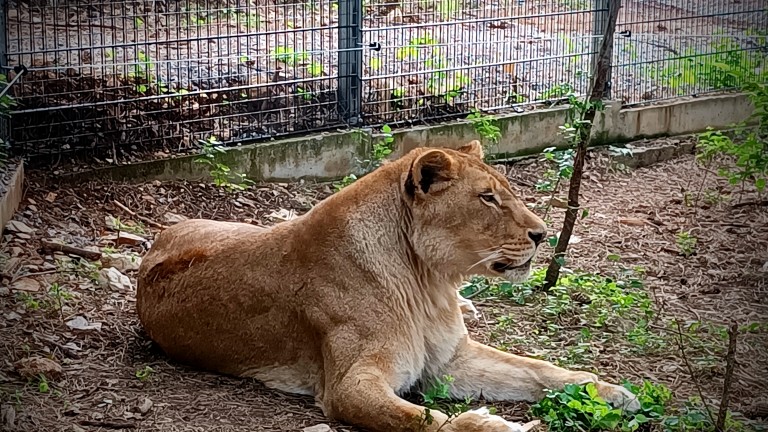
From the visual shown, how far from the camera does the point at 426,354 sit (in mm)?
5570

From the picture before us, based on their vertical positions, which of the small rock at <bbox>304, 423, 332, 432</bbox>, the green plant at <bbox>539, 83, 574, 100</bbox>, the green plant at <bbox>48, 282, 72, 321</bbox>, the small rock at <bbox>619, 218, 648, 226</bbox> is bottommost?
the small rock at <bbox>304, 423, 332, 432</bbox>

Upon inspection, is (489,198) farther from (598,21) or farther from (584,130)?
(598,21)

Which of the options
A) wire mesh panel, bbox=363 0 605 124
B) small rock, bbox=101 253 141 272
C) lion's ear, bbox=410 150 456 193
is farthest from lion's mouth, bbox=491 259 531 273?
wire mesh panel, bbox=363 0 605 124

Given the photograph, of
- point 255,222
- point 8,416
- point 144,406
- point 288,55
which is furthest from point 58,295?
point 288,55

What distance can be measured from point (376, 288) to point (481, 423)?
2.90ft

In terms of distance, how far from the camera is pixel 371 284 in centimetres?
545

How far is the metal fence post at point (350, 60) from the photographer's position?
30.9 ft

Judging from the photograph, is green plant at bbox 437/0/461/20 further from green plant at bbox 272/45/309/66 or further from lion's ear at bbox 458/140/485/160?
lion's ear at bbox 458/140/485/160

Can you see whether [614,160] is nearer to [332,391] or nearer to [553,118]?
[553,118]

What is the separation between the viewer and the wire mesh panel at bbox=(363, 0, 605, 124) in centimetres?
997

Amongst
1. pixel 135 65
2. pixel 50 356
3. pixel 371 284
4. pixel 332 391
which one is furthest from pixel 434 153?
pixel 135 65

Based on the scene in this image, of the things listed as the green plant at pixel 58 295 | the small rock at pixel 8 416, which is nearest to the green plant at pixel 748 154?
the green plant at pixel 58 295

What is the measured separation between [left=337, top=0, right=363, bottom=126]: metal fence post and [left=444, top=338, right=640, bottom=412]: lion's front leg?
4178mm

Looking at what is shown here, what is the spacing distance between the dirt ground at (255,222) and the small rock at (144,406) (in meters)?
0.02
